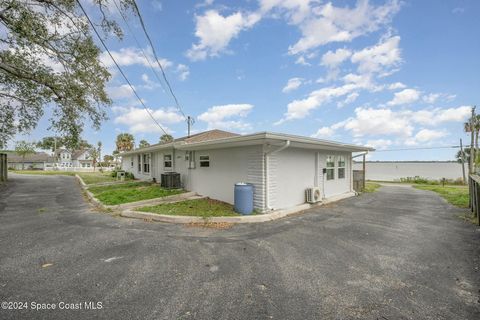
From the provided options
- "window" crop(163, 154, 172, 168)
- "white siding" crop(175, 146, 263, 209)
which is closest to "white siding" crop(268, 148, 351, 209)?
"white siding" crop(175, 146, 263, 209)

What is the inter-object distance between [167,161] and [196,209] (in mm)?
6629

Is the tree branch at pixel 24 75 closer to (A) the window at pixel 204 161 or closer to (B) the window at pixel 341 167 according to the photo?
(A) the window at pixel 204 161

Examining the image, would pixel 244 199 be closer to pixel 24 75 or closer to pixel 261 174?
pixel 261 174

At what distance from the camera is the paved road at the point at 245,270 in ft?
8.65

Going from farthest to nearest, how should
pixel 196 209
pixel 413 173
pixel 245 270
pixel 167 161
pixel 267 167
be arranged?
1. pixel 413 173
2. pixel 167 161
3. pixel 196 209
4. pixel 267 167
5. pixel 245 270

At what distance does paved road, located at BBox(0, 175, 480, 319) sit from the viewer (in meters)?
2.64

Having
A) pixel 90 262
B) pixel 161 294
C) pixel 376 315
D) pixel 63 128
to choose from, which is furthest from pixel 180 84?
pixel 376 315

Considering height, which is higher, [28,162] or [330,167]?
[28,162]

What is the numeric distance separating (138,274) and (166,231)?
228 cm

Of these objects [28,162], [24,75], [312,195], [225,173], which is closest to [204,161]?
[225,173]

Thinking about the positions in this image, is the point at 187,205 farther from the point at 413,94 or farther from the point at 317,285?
the point at 413,94

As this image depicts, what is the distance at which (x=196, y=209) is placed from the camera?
7770mm

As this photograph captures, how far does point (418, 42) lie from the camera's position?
9.62m

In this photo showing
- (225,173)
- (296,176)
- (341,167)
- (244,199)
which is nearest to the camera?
(244,199)
